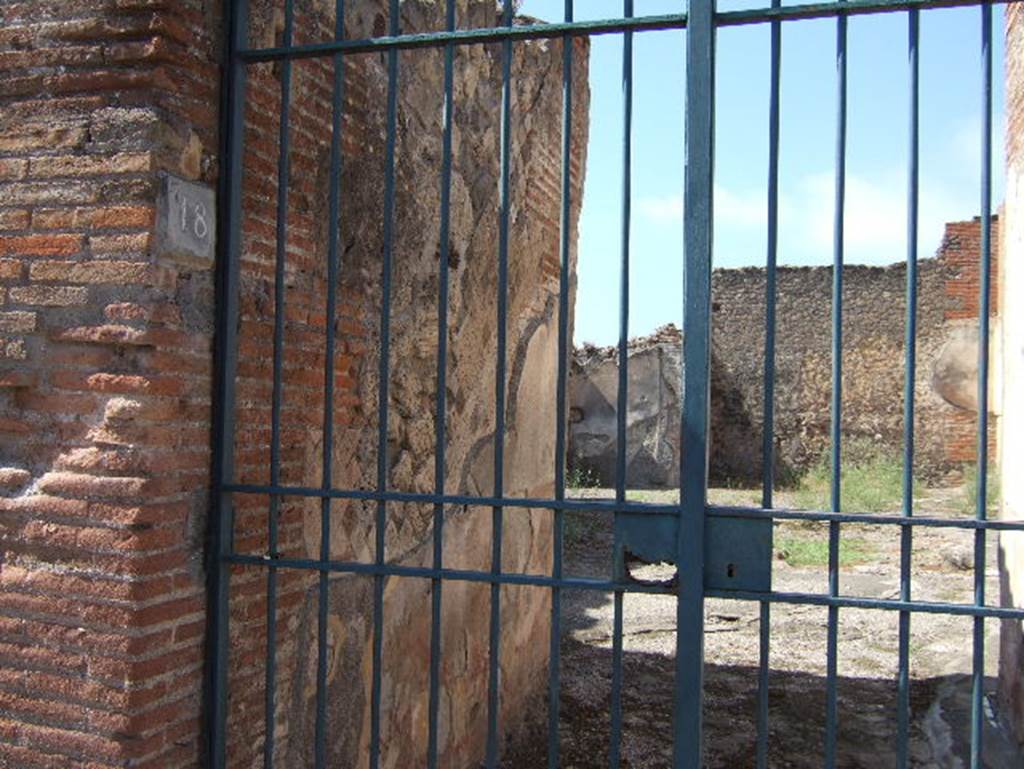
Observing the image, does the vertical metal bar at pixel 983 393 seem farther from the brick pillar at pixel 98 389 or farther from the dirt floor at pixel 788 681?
the dirt floor at pixel 788 681

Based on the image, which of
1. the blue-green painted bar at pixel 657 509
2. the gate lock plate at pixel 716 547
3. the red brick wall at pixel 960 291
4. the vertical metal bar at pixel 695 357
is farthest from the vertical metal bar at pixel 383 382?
the red brick wall at pixel 960 291

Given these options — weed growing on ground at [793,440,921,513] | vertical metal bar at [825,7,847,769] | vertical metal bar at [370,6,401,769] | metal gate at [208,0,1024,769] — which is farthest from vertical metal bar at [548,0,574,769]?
weed growing on ground at [793,440,921,513]

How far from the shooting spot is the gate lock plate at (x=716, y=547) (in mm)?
2268

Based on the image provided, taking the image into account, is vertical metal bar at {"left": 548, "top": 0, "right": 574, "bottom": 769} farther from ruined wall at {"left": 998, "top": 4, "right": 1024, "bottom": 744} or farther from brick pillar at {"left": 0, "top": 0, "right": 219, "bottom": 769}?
ruined wall at {"left": 998, "top": 4, "right": 1024, "bottom": 744}

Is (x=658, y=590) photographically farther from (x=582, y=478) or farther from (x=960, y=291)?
(x=960, y=291)

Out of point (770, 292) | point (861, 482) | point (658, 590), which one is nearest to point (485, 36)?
point (770, 292)

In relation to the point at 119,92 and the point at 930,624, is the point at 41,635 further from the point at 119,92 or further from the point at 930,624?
the point at 930,624

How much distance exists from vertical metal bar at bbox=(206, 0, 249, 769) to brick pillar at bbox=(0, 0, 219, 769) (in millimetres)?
51

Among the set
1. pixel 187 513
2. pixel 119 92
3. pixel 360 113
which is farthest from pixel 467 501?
pixel 360 113

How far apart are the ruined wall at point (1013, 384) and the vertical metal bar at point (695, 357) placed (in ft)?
10.3

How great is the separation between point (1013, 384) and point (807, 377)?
1230 cm

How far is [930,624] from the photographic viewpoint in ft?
25.5

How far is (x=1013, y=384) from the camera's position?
5.14m

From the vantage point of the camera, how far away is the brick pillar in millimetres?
2418
